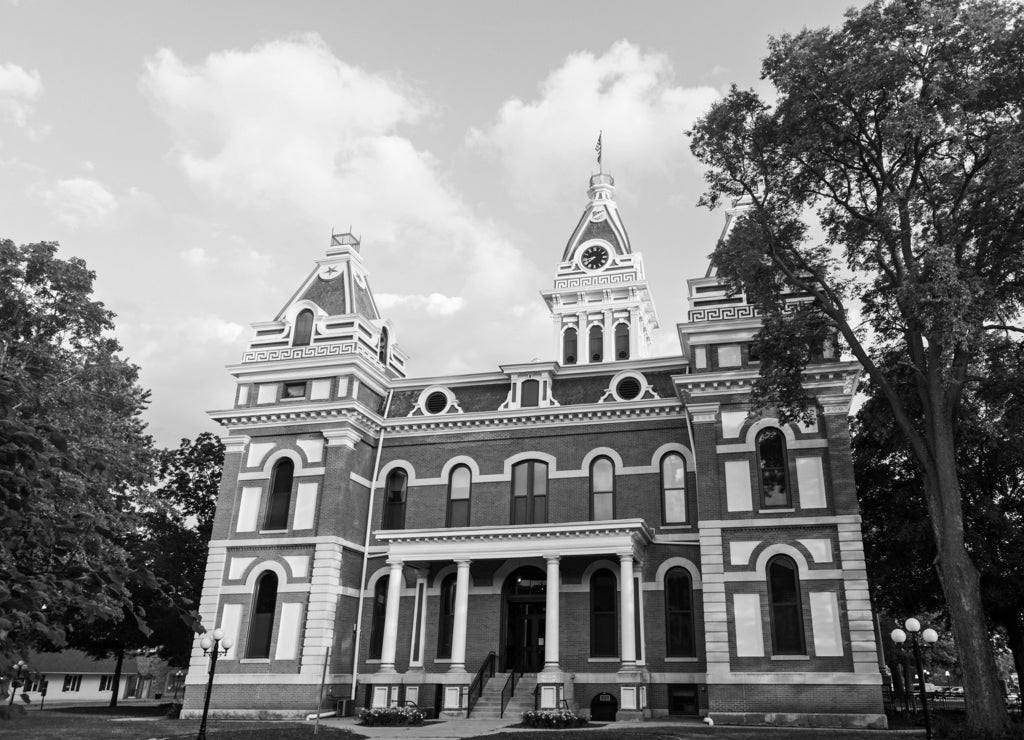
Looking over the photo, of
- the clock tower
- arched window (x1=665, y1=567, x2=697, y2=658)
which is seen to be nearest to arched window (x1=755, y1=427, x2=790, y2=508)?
arched window (x1=665, y1=567, x2=697, y2=658)

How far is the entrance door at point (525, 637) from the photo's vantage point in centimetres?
2644

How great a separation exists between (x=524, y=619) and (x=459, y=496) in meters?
5.02

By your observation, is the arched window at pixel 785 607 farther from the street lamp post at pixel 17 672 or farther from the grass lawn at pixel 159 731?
the street lamp post at pixel 17 672

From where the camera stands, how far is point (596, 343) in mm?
47656

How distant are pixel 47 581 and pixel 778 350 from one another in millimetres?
18689

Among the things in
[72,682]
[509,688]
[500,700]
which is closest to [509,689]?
[509,688]

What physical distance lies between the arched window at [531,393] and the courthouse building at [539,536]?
7cm

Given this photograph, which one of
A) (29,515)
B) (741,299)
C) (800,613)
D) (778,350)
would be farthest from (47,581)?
(741,299)

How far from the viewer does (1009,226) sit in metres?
18.0

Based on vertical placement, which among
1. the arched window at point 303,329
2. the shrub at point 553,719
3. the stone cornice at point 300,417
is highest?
the arched window at point 303,329

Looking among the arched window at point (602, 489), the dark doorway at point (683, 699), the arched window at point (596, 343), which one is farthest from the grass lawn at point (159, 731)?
the arched window at point (596, 343)

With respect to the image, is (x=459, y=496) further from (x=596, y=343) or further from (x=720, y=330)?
(x=596, y=343)

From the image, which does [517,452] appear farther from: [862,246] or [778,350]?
[862,246]

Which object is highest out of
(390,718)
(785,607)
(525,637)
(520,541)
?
(520,541)
